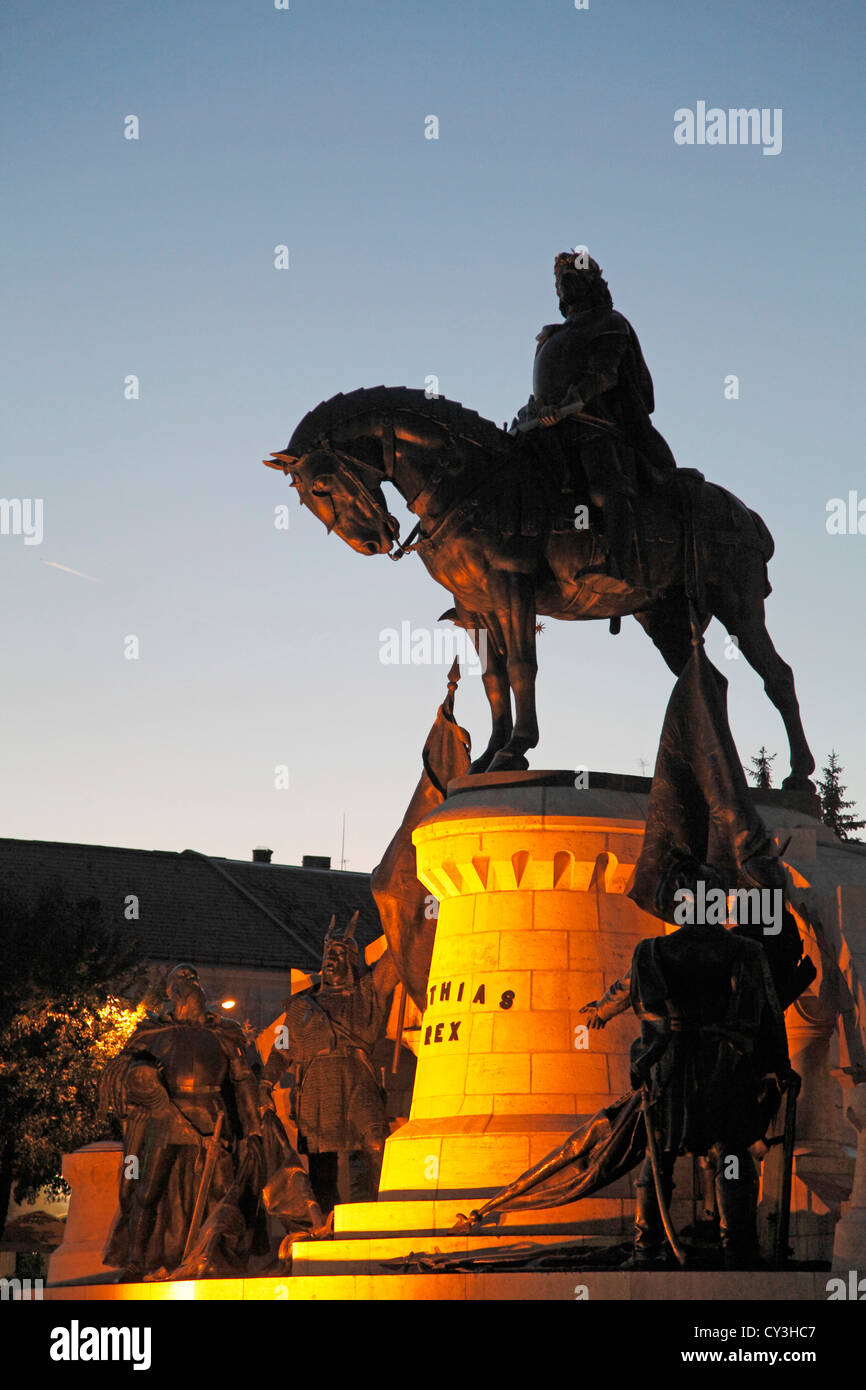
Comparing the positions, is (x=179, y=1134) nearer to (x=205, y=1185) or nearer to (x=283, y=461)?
(x=205, y=1185)

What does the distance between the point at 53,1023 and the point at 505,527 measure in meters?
25.5

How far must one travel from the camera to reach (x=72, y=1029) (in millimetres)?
39844

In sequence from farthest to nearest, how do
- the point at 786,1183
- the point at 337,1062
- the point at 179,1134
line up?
the point at 337,1062 < the point at 179,1134 < the point at 786,1183

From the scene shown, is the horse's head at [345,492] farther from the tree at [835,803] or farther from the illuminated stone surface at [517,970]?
the tree at [835,803]

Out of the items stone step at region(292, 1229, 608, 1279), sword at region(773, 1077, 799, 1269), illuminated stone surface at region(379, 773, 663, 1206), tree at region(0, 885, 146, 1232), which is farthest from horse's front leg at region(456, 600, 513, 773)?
tree at region(0, 885, 146, 1232)

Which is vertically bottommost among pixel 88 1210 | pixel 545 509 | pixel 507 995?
pixel 88 1210

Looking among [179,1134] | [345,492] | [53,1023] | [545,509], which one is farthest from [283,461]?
[53,1023]

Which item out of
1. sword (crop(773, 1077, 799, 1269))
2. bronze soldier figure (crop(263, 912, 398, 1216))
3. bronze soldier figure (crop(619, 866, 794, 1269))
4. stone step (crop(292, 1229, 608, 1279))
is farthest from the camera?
bronze soldier figure (crop(263, 912, 398, 1216))

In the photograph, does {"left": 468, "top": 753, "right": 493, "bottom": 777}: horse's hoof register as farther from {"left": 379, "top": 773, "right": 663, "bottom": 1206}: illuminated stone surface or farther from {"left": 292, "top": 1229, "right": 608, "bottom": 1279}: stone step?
{"left": 292, "top": 1229, "right": 608, "bottom": 1279}: stone step

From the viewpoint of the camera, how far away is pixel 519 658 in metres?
17.1

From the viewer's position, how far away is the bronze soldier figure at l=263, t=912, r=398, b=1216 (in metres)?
18.5

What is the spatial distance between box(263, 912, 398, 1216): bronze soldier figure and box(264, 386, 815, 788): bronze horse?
105 inches

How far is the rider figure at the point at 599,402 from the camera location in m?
17.3

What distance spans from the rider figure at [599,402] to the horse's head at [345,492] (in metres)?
1.41
